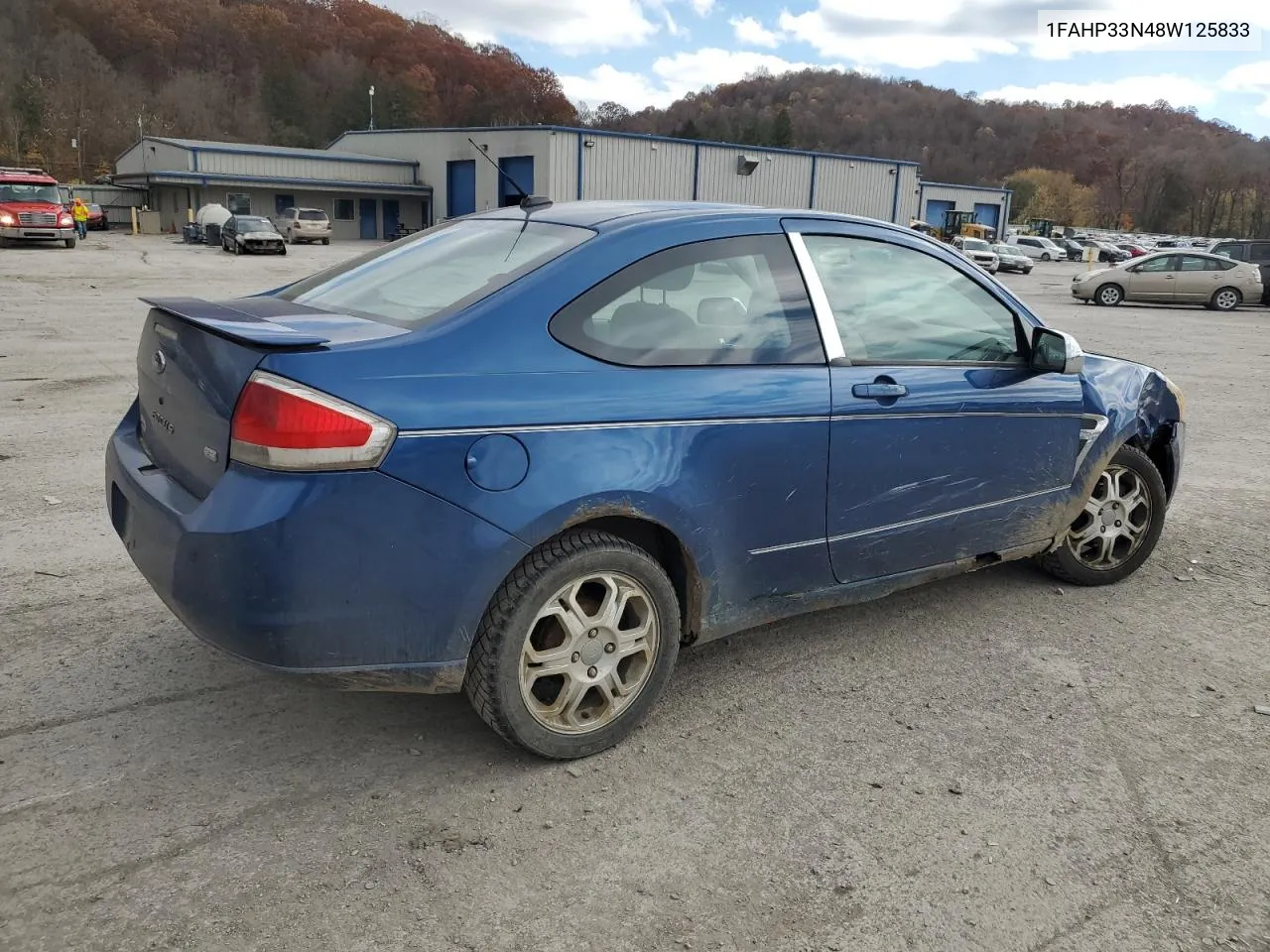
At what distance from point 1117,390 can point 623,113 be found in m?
135

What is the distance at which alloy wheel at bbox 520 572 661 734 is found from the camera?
3.01m

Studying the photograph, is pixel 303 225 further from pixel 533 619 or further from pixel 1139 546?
pixel 533 619

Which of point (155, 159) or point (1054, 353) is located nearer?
point (1054, 353)

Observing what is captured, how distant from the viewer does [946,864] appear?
272 centimetres

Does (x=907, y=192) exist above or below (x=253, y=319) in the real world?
above

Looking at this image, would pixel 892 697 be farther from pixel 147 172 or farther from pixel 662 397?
pixel 147 172

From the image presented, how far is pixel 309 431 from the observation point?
260 cm

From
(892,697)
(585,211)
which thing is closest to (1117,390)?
(892,697)

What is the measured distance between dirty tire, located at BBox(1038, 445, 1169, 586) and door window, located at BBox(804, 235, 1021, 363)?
1082mm

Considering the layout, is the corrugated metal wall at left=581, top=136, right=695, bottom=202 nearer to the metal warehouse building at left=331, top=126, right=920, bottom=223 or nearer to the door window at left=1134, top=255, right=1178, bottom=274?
the metal warehouse building at left=331, top=126, right=920, bottom=223

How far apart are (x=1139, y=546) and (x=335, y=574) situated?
3933 mm

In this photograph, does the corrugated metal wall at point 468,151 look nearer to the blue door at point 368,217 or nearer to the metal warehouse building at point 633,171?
the metal warehouse building at point 633,171

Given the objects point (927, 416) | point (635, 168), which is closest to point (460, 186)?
point (635, 168)

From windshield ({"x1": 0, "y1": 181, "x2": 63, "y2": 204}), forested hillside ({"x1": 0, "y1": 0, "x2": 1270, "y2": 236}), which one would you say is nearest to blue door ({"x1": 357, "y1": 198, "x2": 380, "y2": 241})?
windshield ({"x1": 0, "y1": 181, "x2": 63, "y2": 204})
